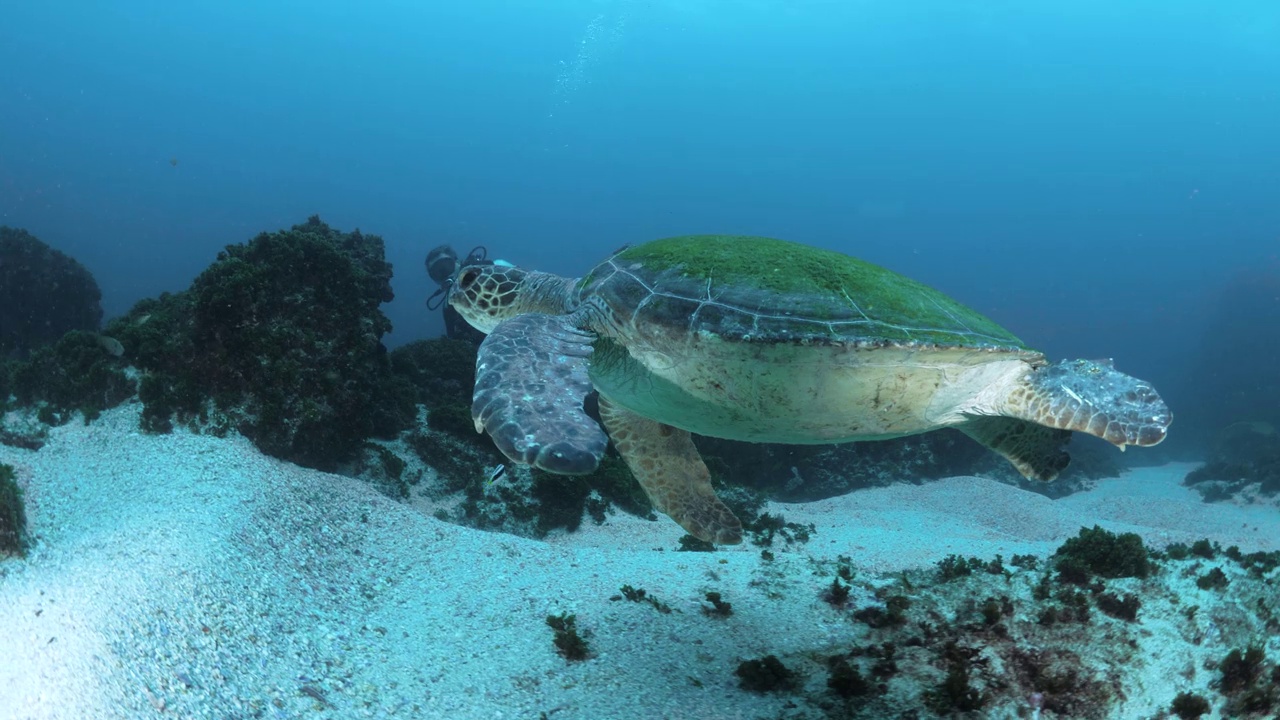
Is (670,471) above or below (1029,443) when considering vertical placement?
below

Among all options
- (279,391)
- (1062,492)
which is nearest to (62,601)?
(279,391)

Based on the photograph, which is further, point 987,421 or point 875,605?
point 987,421

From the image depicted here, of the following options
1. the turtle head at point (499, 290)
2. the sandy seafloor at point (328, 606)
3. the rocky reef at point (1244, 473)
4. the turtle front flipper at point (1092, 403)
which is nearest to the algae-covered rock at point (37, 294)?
the sandy seafloor at point (328, 606)

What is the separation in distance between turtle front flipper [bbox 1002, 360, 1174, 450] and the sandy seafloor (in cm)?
144

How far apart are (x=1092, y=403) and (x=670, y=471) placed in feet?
12.2

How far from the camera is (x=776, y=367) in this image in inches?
171

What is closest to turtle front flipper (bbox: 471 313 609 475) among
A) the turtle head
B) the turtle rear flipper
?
the turtle head

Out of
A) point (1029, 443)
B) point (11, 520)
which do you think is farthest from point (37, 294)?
point (1029, 443)

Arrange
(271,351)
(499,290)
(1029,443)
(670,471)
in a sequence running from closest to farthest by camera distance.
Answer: (1029,443)
(670,471)
(499,290)
(271,351)

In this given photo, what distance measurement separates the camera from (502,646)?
4.22 m

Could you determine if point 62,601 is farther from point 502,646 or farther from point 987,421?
point 987,421

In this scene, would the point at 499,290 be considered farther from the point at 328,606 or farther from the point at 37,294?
the point at 37,294

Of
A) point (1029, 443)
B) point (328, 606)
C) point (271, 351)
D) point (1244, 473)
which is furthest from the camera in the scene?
point (1244, 473)

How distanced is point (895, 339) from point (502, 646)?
3.56 m
